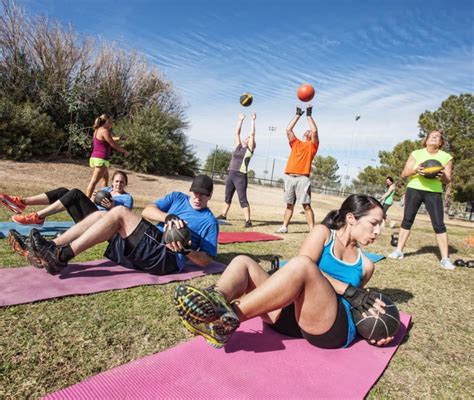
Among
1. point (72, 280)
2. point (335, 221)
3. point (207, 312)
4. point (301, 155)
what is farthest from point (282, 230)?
point (207, 312)

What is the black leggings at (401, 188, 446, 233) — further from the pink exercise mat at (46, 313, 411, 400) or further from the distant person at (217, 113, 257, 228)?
the pink exercise mat at (46, 313, 411, 400)

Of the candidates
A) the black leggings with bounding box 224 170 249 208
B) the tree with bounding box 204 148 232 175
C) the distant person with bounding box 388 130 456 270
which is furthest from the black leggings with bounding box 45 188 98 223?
the tree with bounding box 204 148 232 175

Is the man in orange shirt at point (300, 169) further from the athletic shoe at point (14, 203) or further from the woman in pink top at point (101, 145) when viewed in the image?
the athletic shoe at point (14, 203)

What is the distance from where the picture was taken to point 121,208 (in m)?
3.15

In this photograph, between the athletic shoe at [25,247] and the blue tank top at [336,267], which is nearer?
the blue tank top at [336,267]

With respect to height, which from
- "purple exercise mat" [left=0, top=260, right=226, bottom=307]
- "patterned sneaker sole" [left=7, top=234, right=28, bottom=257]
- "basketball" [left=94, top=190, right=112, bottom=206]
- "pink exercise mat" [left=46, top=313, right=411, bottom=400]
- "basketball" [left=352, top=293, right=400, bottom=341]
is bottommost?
"purple exercise mat" [left=0, top=260, right=226, bottom=307]

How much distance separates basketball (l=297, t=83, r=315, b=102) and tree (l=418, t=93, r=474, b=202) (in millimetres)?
25049

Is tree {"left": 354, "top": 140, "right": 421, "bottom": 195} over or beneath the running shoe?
over

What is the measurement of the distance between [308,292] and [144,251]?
175cm

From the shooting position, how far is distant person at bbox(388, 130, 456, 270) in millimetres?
5457

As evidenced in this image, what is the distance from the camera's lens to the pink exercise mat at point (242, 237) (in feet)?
19.2

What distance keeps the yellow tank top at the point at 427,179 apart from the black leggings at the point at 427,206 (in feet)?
0.23

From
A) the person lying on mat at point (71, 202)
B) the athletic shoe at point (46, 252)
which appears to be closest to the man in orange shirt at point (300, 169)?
the person lying on mat at point (71, 202)

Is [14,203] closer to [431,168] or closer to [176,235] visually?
[176,235]
